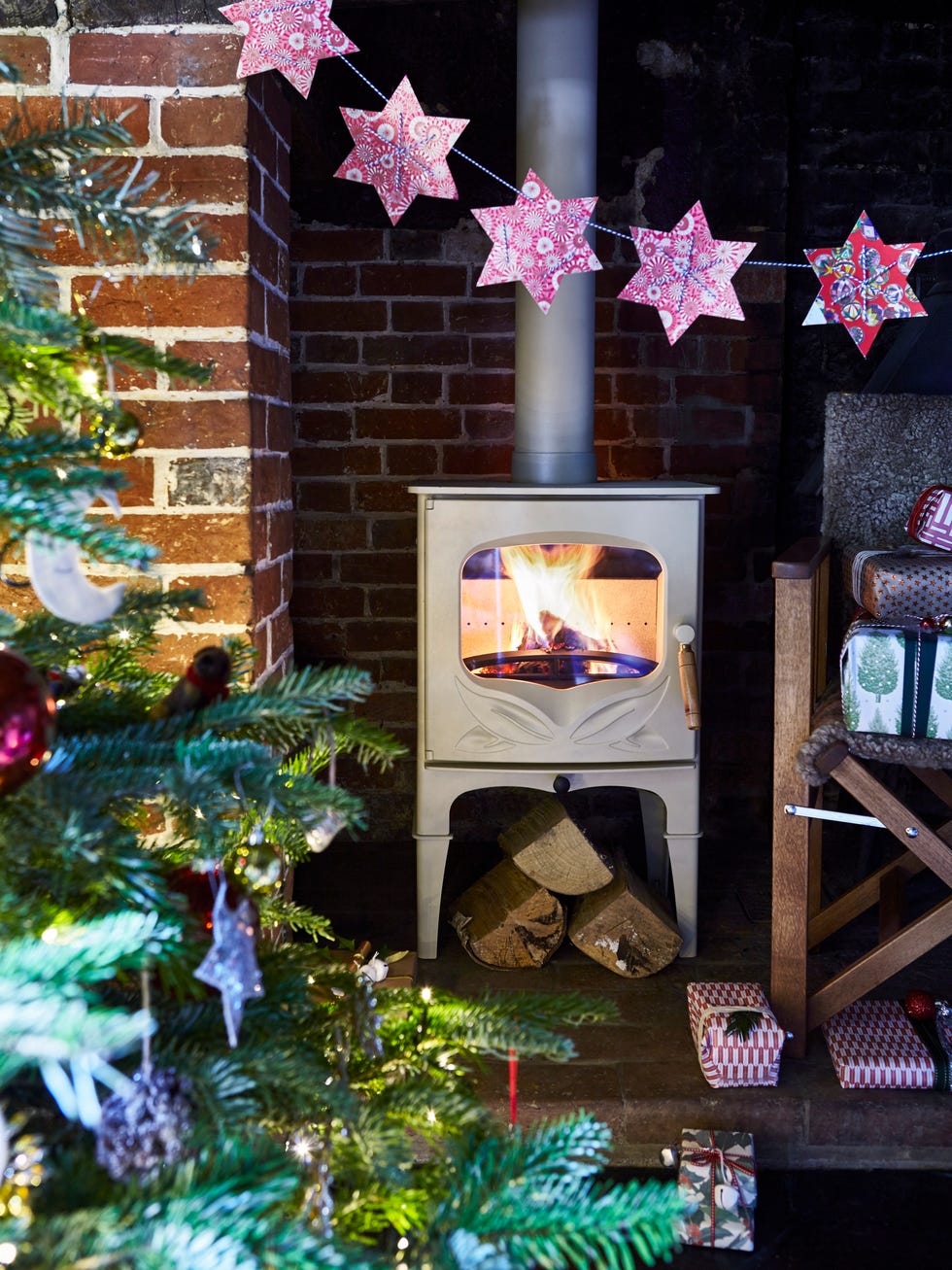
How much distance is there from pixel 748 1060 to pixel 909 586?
0.83m

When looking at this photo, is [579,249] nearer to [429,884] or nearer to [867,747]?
[867,747]

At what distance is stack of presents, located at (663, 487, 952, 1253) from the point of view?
5.55 ft

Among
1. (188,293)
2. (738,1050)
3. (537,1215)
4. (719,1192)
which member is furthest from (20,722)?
(738,1050)

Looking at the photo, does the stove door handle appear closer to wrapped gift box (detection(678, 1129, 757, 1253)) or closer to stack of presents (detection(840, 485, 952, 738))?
stack of presents (detection(840, 485, 952, 738))

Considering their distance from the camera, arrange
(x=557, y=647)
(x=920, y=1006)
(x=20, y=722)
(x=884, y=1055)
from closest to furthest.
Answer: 1. (x=20, y=722)
2. (x=884, y=1055)
3. (x=920, y=1006)
4. (x=557, y=647)

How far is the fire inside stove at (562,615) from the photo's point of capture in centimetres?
231

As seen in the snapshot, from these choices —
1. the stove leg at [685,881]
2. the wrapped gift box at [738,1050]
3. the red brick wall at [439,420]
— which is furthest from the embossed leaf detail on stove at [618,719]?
the red brick wall at [439,420]

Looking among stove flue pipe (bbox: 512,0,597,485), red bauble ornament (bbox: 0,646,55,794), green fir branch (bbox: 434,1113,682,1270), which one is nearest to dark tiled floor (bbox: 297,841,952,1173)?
green fir branch (bbox: 434,1113,682,1270)

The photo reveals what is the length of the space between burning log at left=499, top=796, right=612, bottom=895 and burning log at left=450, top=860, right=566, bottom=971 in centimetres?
4

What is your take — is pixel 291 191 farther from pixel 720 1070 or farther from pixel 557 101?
pixel 720 1070

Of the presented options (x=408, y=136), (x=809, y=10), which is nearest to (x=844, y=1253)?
(x=408, y=136)

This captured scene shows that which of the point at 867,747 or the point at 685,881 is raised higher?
the point at 867,747

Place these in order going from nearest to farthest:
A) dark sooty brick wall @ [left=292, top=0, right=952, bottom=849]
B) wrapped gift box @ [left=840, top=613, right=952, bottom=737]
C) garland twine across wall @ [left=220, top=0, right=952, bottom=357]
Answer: wrapped gift box @ [left=840, top=613, right=952, bottom=737], garland twine across wall @ [left=220, top=0, right=952, bottom=357], dark sooty brick wall @ [left=292, top=0, right=952, bottom=849]

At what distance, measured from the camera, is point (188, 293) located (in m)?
1.70
